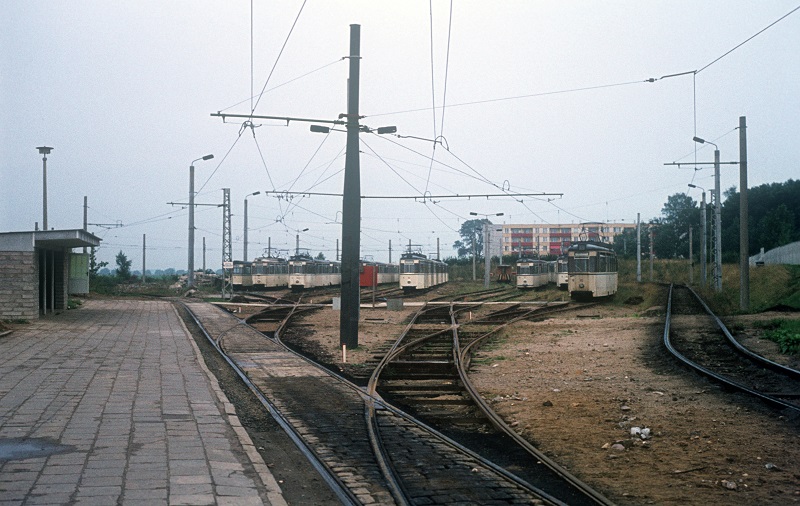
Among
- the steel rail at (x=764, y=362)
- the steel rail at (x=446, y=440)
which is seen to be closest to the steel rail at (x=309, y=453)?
the steel rail at (x=446, y=440)

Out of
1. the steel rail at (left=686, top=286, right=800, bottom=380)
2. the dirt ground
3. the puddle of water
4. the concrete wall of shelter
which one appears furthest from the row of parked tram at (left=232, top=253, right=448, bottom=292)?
the puddle of water

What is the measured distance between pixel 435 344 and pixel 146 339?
284 inches

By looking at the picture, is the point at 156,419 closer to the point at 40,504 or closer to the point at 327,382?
the point at 40,504

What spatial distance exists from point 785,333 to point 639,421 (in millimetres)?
9961

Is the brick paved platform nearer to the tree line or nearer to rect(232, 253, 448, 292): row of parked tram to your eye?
rect(232, 253, 448, 292): row of parked tram

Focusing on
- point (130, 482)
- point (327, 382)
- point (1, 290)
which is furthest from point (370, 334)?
point (130, 482)

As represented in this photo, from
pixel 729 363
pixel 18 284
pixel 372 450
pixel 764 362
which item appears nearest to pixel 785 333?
pixel 729 363

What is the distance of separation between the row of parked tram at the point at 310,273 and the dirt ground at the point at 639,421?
34.0 meters

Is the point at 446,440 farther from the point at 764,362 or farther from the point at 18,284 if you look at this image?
the point at 18,284

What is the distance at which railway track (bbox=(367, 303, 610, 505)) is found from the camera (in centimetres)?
723

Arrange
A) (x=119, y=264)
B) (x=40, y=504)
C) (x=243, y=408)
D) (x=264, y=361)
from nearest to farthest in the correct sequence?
(x=40, y=504) < (x=243, y=408) < (x=264, y=361) < (x=119, y=264)

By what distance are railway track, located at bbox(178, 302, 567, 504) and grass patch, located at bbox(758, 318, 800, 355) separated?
29.5 ft

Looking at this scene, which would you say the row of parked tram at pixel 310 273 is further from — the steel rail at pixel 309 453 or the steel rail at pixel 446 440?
the steel rail at pixel 309 453

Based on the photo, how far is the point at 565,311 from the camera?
32812mm
